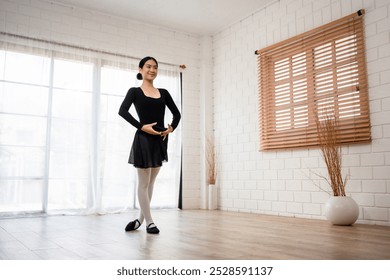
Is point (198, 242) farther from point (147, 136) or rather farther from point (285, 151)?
point (285, 151)

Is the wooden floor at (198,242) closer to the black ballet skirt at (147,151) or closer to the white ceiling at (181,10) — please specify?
the black ballet skirt at (147,151)

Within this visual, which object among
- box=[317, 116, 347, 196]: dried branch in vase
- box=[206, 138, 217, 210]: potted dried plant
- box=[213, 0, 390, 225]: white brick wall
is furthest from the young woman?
box=[206, 138, 217, 210]: potted dried plant

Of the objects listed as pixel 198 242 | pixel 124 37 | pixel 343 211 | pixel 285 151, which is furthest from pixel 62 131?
pixel 343 211

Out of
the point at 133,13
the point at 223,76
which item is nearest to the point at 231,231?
the point at 223,76

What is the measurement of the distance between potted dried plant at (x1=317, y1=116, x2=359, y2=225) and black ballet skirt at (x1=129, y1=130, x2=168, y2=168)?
5.82 ft

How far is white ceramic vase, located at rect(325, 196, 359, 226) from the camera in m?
3.49

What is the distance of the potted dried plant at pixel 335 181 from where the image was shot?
3.50 metres

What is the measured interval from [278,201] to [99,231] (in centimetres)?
242

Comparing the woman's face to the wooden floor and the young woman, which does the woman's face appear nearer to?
the young woman

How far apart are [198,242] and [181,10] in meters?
3.71

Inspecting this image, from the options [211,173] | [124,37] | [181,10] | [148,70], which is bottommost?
[211,173]

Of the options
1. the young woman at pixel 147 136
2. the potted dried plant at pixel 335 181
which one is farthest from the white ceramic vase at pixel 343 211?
the young woman at pixel 147 136

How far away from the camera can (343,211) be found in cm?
350
